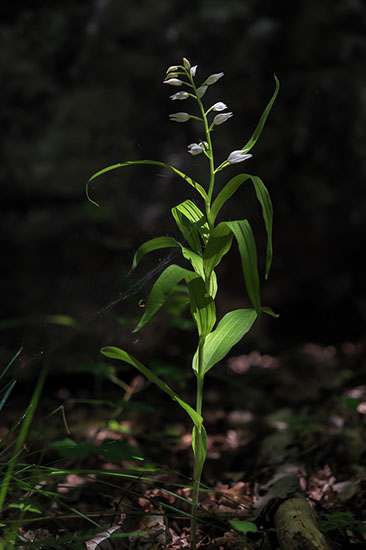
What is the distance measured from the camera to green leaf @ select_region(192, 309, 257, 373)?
3.97 feet

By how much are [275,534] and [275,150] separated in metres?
2.89

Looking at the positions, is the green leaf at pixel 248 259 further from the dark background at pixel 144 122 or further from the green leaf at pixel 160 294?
the dark background at pixel 144 122

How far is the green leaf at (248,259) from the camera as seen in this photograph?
1.05 m

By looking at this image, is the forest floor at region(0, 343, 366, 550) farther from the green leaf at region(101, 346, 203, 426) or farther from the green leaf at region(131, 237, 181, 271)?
the green leaf at region(131, 237, 181, 271)

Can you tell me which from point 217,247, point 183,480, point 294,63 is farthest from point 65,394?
point 294,63

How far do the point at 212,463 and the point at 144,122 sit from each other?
2.33 m

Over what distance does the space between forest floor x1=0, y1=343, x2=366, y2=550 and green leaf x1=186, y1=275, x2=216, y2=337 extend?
15.4 inches

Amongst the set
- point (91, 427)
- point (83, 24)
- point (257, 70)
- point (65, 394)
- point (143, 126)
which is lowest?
point (65, 394)

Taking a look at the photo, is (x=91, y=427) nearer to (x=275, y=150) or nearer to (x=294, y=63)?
(x=275, y=150)

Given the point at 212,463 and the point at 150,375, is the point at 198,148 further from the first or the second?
the point at 212,463

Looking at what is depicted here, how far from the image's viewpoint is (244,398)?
10.00 feet

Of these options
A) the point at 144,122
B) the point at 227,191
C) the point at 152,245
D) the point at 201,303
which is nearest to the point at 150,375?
the point at 201,303

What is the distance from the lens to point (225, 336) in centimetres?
124

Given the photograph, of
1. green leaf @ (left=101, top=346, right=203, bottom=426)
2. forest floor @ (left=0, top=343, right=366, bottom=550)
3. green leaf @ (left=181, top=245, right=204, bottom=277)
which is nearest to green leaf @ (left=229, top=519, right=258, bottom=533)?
forest floor @ (left=0, top=343, right=366, bottom=550)
